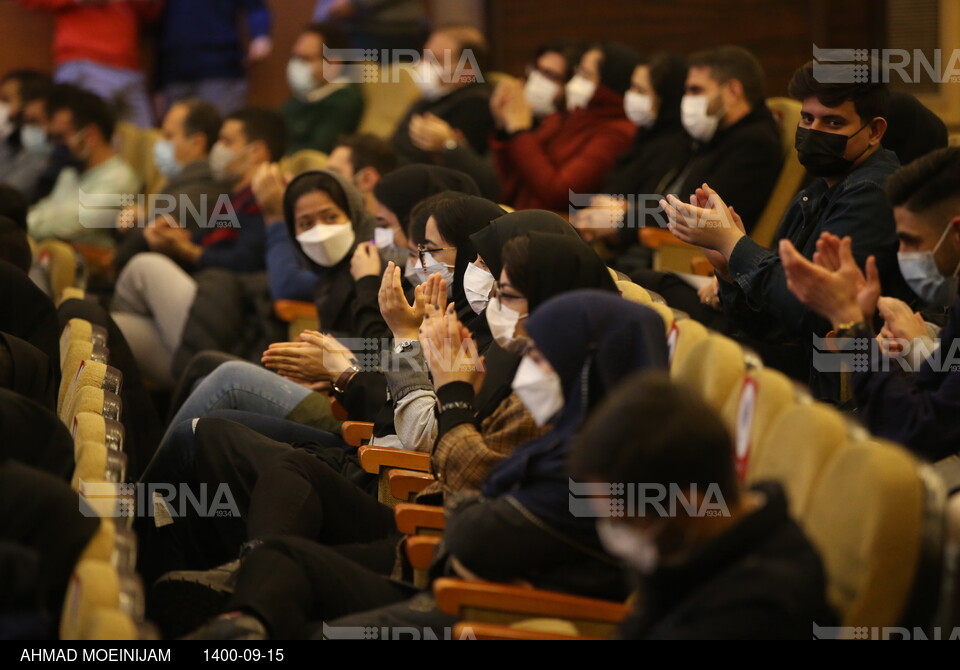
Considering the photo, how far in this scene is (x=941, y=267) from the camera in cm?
245

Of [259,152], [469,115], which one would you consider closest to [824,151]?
[469,115]

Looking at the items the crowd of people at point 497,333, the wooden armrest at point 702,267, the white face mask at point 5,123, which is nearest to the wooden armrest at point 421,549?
the crowd of people at point 497,333

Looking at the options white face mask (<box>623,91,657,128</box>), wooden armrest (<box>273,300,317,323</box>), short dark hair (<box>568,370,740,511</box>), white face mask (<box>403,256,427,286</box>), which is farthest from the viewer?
white face mask (<box>623,91,657,128</box>)

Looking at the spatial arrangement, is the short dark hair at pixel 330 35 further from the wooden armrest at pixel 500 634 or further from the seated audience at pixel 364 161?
the wooden armrest at pixel 500 634

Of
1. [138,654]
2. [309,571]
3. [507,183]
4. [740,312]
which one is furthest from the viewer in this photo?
[507,183]

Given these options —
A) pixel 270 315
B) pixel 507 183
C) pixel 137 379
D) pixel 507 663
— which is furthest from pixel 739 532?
pixel 507 183

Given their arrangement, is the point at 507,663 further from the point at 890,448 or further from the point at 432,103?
the point at 432,103

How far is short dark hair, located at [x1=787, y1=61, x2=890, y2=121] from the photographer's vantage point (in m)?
2.91

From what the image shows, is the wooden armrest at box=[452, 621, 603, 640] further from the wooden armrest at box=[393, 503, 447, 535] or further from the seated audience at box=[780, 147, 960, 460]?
the seated audience at box=[780, 147, 960, 460]

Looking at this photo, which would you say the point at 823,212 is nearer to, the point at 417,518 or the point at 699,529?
the point at 417,518

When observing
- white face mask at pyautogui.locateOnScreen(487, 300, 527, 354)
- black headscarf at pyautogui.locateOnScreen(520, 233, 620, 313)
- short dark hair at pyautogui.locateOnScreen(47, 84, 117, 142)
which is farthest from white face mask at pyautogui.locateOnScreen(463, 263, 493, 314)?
short dark hair at pyautogui.locateOnScreen(47, 84, 117, 142)

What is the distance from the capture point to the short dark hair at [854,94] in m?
2.91

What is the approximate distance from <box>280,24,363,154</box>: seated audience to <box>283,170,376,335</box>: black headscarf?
2.02 m

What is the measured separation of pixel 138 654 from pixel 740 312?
183cm
